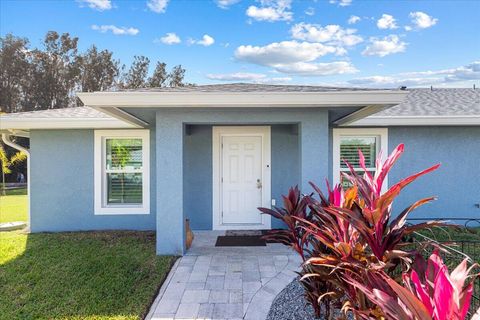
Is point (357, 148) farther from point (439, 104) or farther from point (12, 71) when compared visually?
point (12, 71)

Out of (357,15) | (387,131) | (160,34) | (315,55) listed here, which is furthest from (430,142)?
(160,34)

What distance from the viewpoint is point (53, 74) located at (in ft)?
101

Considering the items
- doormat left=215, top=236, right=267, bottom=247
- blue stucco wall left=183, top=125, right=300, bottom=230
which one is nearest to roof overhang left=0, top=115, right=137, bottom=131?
blue stucco wall left=183, top=125, right=300, bottom=230

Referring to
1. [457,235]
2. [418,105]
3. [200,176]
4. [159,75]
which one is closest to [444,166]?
[457,235]

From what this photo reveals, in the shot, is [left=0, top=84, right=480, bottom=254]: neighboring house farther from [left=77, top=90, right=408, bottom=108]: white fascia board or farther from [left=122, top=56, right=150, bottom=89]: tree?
[left=122, top=56, right=150, bottom=89]: tree

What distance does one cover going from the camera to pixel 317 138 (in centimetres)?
559

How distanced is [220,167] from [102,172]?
3117 millimetres

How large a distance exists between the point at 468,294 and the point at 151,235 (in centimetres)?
669

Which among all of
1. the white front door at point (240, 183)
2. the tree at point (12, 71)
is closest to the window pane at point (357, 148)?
the white front door at point (240, 183)

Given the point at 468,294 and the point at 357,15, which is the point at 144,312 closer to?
the point at 468,294

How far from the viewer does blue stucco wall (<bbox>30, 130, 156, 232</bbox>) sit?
7.86 metres

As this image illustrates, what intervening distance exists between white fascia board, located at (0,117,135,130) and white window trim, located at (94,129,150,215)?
0.39m

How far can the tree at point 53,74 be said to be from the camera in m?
30.1

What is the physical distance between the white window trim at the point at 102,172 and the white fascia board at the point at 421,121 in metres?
5.27
